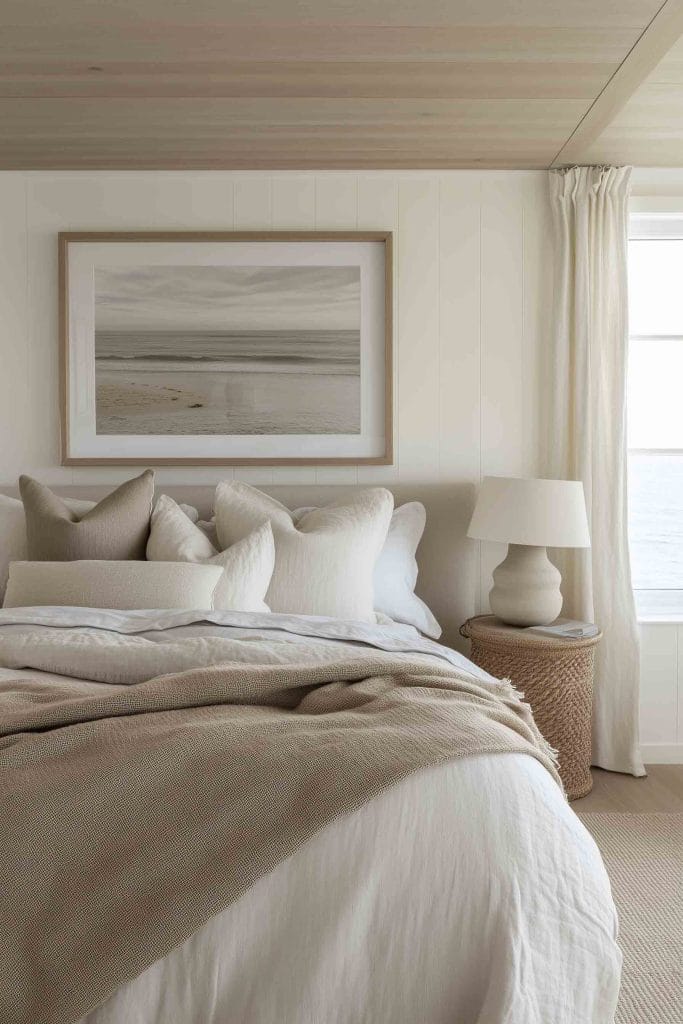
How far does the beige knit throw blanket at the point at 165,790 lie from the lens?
3.83 feet

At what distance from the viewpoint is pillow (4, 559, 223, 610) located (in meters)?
2.59

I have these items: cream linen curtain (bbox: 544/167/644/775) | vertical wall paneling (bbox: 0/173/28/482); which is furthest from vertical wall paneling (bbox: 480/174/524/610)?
vertical wall paneling (bbox: 0/173/28/482)

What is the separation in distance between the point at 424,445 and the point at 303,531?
869 mm

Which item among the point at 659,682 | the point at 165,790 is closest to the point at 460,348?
the point at 659,682

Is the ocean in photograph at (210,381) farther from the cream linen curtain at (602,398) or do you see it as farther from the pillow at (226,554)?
the cream linen curtain at (602,398)

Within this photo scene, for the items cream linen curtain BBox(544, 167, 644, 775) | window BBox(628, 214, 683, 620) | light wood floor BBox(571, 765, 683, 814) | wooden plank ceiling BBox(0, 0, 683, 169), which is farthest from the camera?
window BBox(628, 214, 683, 620)

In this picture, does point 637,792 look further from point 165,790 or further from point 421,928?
point 165,790

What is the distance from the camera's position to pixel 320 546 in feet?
9.77

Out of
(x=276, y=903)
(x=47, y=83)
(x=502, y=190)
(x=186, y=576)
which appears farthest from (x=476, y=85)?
(x=276, y=903)

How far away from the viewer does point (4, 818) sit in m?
1.29

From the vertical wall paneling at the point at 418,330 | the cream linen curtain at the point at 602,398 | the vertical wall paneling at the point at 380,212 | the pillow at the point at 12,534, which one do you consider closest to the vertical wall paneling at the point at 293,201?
the vertical wall paneling at the point at 380,212

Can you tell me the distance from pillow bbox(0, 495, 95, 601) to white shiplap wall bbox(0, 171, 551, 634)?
482 millimetres

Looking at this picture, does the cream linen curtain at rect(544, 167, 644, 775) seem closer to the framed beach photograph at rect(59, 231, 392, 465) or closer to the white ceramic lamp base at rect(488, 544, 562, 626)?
the white ceramic lamp base at rect(488, 544, 562, 626)

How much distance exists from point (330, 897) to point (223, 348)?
2.79 m
